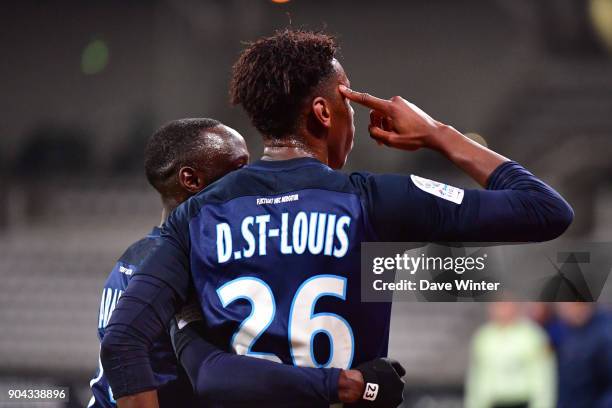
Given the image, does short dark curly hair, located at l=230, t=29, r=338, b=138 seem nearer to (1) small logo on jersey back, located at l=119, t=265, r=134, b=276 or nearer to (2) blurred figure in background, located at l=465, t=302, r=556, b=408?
(1) small logo on jersey back, located at l=119, t=265, r=134, b=276

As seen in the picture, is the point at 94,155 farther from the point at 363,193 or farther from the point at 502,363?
the point at 363,193

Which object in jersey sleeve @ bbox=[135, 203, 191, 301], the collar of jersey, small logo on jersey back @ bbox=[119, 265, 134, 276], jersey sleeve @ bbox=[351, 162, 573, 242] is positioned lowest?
small logo on jersey back @ bbox=[119, 265, 134, 276]

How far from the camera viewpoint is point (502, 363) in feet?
24.5

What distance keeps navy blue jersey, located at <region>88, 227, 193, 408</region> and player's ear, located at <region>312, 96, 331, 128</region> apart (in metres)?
0.71

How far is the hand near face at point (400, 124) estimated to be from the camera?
214 centimetres

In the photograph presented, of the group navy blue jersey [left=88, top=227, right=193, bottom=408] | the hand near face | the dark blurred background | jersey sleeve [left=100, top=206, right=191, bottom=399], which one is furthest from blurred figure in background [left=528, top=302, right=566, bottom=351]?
jersey sleeve [left=100, top=206, right=191, bottom=399]

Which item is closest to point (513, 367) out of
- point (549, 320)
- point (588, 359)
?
point (549, 320)

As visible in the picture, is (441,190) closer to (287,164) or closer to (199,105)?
(287,164)

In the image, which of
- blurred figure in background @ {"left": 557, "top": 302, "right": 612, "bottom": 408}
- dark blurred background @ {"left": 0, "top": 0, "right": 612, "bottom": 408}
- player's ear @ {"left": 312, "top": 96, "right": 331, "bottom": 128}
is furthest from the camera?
dark blurred background @ {"left": 0, "top": 0, "right": 612, "bottom": 408}

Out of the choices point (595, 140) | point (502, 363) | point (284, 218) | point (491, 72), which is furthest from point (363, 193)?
point (491, 72)

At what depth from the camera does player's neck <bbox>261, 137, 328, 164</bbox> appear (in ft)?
7.19

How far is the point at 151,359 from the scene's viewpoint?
8.41 ft

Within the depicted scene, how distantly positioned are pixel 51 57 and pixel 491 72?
22.6 ft

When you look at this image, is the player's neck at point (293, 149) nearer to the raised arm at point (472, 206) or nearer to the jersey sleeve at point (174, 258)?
the raised arm at point (472, 206)
